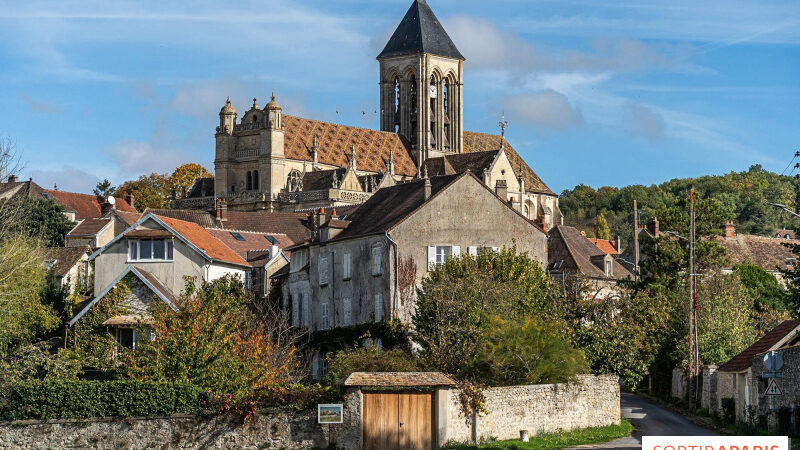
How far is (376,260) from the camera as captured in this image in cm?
4734

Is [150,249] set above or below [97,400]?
above

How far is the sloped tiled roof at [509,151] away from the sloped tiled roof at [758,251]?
1656 inches

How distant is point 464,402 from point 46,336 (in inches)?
829

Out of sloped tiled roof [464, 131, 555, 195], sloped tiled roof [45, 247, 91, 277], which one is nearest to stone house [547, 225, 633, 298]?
sloped tiled roof [45, 247, 91, 277]

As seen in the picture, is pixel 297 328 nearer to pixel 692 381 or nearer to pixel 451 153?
pixel 692 381

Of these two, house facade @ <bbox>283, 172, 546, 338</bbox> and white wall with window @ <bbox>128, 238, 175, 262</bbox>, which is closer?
house facade @ <bbox>283, 172, 546, 338</bbox>

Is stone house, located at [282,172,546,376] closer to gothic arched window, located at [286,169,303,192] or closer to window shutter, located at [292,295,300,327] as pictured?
window shutter, located at [292,295,300,327]

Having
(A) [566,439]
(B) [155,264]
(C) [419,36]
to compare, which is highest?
(C) [419,36]

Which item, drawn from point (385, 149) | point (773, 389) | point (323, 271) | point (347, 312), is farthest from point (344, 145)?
point (773, 389)

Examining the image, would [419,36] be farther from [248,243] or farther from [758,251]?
[248,243]

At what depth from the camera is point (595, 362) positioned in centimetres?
4316

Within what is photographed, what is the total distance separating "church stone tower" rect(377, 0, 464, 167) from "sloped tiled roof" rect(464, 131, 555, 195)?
187 inches

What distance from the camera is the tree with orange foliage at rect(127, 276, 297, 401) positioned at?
36594mm

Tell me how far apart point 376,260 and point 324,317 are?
395 centimetres
